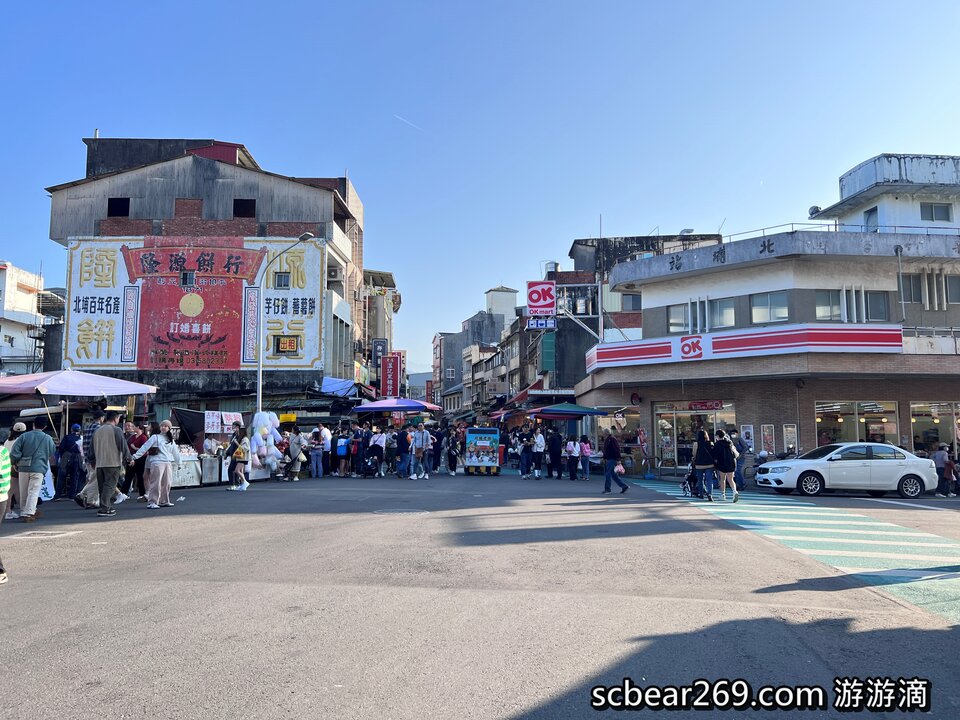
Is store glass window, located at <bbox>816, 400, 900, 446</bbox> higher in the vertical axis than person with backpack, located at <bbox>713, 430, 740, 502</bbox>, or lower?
higher

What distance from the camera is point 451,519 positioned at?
43.5 ft

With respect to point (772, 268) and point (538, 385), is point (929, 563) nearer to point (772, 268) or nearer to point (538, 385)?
A: point (772, 268)

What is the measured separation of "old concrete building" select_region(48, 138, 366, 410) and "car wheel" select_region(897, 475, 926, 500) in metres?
26.6

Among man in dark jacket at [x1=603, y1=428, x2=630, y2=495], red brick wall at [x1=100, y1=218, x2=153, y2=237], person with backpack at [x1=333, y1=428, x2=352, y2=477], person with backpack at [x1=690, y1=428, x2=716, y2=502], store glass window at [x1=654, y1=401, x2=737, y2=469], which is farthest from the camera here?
red brick wall at [x1=100, y1=218, x2=153, y2=237]

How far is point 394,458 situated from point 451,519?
45.7 feet

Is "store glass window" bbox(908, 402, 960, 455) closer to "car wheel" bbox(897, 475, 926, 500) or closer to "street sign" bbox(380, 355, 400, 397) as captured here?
"car wheel" bbox(897, 475, 926, 500)

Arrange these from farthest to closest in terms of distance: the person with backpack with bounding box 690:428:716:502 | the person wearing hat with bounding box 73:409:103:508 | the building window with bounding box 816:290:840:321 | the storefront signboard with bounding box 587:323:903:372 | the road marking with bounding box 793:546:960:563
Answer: the building window with bounding box 816:290:840:321 → the storefront signboard with bounding box 587:323:903:372 → the person with backpack with bounding box 690:428:716:502 → the person wearing hat with bounding box 73:409:103:508 → the road marking with bounding box 793:546:960:563

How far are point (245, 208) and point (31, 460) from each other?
2915 cm

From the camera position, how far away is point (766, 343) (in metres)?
26.8

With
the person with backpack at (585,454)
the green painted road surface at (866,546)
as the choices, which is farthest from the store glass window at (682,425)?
the green painted road surface at (866,546)

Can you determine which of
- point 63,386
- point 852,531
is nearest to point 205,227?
point 63,386

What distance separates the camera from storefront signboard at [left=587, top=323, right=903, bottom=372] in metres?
26.0

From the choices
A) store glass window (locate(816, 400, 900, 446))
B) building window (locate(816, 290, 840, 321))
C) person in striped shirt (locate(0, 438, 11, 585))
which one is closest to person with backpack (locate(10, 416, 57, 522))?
person in striped shirt (locate(0, 438, 11, 585))

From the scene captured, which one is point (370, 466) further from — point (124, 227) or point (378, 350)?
point (378, 350)
